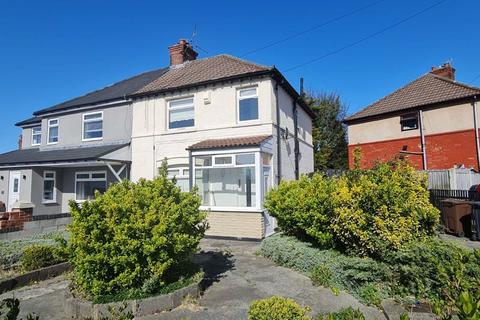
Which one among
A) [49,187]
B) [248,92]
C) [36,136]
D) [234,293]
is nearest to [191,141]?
[248,92]

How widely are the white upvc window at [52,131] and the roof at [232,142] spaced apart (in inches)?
423

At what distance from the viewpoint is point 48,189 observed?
54.0 feet

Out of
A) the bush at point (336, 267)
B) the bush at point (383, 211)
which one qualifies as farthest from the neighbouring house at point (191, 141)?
the bush at point (383, 211)

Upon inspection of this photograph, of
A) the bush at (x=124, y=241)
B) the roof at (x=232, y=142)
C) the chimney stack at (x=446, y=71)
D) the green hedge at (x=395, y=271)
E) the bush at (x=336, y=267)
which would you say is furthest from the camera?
the chimney stack at (x=446, y=71)

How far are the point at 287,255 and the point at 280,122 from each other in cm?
662

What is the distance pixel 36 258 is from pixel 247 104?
840cm

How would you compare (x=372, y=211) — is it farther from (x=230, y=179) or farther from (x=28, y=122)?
(x=28, y=122)

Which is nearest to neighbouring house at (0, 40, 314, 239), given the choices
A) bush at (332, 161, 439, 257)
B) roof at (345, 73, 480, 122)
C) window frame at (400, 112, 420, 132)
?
bush at (332, 161, 439, 257)

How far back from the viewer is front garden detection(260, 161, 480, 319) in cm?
483

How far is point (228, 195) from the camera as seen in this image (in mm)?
11117

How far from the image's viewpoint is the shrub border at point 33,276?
567 centimetres

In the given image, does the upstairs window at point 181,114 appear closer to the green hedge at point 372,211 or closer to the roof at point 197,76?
the roof at point 197,76

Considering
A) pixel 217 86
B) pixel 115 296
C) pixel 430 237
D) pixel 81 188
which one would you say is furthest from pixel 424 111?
pixel 81 188

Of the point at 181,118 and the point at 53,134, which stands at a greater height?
the point at 53,134
